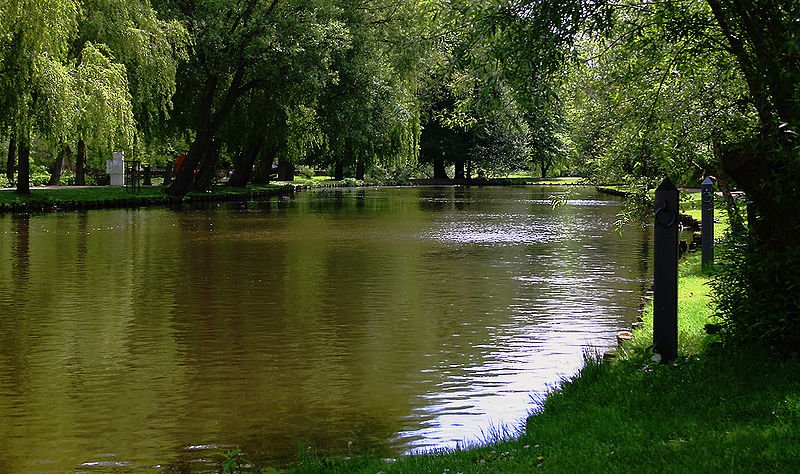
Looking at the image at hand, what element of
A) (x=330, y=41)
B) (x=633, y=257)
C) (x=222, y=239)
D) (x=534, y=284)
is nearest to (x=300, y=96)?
(x=330, y=41)

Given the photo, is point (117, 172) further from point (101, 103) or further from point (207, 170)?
point (101, 103)

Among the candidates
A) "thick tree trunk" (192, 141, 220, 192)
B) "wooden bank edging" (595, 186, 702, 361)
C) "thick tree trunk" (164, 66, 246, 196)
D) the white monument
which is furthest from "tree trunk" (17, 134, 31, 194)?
"wooden bank edging" (595, 186, 702, 361)

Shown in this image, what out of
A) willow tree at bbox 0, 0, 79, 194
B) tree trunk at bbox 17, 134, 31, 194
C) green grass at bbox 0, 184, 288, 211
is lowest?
green grass at bbox 0, 184, 288, 211

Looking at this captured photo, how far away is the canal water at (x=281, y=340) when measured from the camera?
25.7ft

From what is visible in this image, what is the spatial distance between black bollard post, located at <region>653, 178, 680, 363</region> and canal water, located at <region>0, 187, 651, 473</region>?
117cm

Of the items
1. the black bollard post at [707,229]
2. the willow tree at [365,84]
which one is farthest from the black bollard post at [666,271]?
the willow tree at [365,84]

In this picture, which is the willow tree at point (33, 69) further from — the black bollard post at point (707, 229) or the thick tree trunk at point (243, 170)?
the thick tree trunk at point (243, 170)

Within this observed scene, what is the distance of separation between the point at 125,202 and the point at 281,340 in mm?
31662

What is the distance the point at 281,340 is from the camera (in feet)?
38.7

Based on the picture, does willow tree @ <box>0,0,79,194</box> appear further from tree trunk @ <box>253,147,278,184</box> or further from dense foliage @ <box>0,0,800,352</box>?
tree trunk @ <box>253,147,278,184</box>

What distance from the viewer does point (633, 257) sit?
2139 centimetres

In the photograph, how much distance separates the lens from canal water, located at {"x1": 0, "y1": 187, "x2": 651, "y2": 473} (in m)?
7.84

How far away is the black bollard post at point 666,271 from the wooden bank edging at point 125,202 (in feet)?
99.7

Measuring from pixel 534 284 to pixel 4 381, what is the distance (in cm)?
934
